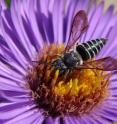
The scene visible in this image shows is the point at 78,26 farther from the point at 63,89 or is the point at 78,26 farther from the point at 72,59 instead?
the point at 63,89

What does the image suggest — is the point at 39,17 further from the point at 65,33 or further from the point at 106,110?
the point at 106,110

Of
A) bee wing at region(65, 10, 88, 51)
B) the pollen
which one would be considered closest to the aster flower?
the pollen

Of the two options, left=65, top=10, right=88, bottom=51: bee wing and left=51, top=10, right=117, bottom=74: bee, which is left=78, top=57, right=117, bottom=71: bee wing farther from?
left=65, top=10, right=88, bottom=51: bee wing

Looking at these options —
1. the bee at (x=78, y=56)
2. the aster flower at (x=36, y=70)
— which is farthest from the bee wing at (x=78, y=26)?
the aster flower at (x=36, y=70)

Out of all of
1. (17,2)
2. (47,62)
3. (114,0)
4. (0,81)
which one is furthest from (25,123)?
(114,0)

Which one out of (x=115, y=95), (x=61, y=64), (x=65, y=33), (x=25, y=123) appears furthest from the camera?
(x=65, y=33)

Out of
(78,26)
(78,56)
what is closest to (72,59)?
(78,56)

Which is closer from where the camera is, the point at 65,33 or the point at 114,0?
the point at 65,33

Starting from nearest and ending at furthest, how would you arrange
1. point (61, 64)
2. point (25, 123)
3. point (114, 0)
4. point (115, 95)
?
point (25, 123) → point (61, 64) → point (115, 95) → point (114, 0)
